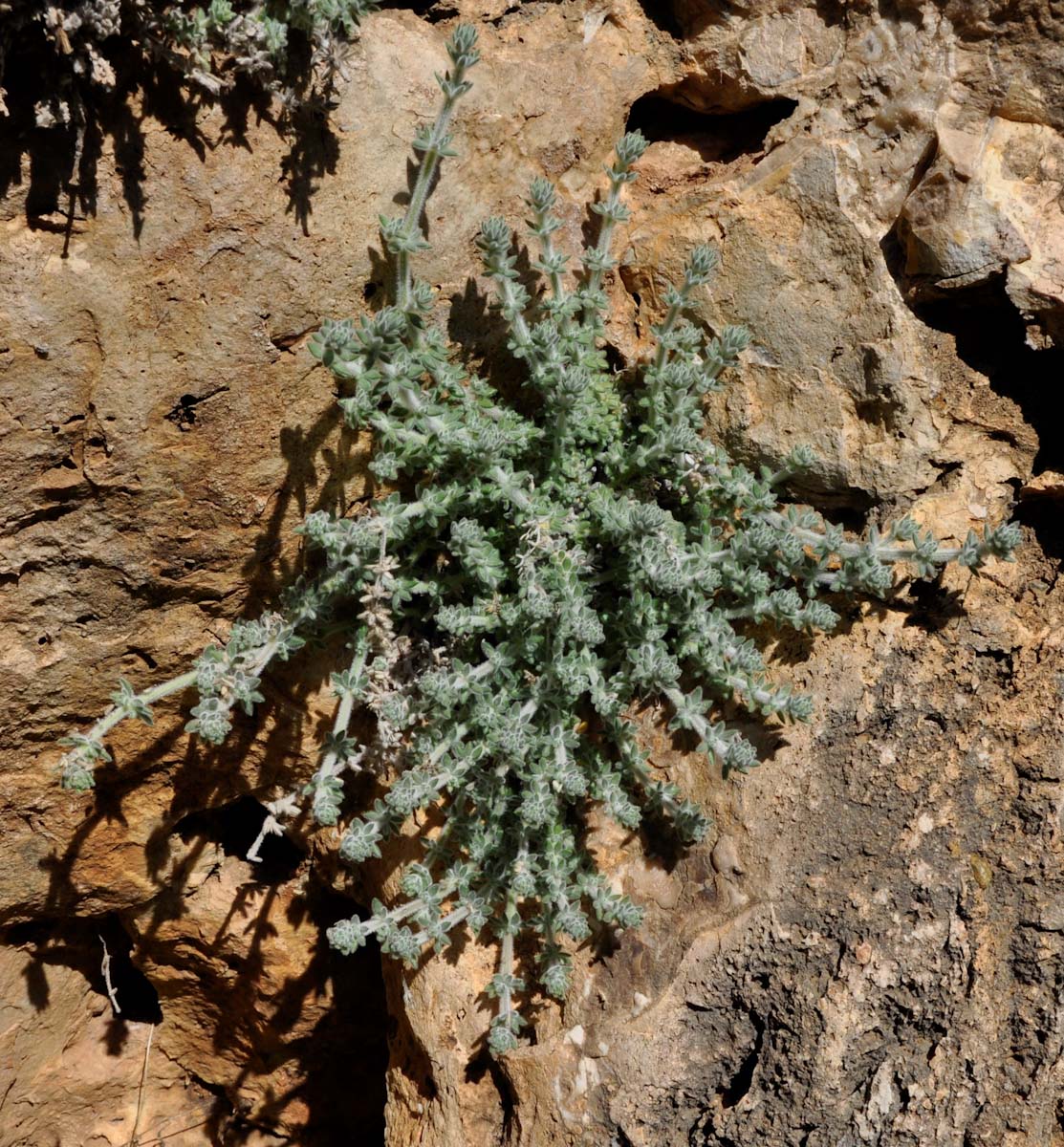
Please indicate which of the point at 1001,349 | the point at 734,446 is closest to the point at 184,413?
the point at 734,446

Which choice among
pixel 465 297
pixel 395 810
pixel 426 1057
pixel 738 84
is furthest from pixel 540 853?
pixel 738 84

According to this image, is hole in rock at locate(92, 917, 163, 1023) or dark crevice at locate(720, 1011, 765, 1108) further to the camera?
hole in rock at locate(92, 917, 163, 1023)

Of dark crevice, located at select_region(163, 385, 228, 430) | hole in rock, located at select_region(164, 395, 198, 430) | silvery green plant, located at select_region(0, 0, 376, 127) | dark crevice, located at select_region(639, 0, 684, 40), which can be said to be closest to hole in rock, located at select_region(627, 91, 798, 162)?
dark crevice, located at select_region(639, 0, 684, 40)

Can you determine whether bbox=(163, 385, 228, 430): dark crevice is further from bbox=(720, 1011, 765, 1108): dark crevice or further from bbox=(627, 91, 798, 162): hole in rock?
bbox=(720, 1011, 765, 1108): dark crevice

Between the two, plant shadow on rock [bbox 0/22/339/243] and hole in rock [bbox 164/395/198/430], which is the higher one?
plant shadow on rock [bbox 0/22/339/243]

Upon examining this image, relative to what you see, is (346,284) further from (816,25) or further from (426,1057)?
(426,1057)

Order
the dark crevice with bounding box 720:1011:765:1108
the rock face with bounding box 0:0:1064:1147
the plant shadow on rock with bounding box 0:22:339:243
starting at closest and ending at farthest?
the plant shadow on rock with bounding box 0:22:339:243
the rock face with bounding box 0:0:1064:1147
the dark crevice with bounding box 720:1011:765:1108

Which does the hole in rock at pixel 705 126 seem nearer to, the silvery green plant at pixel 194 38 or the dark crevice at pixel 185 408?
the silvery green plant at pixel 194 38
